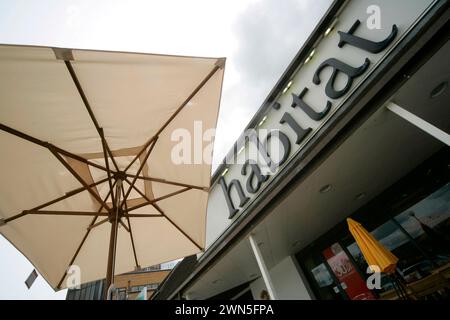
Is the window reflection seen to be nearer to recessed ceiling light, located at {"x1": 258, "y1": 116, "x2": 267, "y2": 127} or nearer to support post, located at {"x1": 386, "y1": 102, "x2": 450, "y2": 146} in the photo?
support post, located at {"x1": 386, "y1": 102, "x2": 450, "y2": 146}

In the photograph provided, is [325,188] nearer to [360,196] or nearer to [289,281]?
[360,196]

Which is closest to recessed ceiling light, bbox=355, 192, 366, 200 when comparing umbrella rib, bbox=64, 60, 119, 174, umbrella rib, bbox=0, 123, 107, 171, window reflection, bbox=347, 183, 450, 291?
window reflection, bbox=347, 183, 450, 291

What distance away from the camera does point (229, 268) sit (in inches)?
248

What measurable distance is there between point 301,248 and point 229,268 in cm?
198

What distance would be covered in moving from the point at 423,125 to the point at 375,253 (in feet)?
7.08

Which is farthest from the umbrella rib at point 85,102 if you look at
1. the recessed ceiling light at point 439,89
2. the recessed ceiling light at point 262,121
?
the recessed ceiling light at point 439,89

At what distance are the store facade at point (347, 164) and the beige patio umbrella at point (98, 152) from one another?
6.23 ft

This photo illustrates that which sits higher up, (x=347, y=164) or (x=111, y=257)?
(x=347, y=164)

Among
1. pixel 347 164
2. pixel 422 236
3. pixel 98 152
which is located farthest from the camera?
pixel 422 236

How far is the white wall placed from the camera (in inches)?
234

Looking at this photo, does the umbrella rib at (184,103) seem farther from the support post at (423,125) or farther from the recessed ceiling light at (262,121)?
the recessed ceiling light at (262,121)

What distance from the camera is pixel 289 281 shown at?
628 cm

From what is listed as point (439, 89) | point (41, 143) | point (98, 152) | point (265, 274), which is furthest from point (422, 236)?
point (41, 143)
